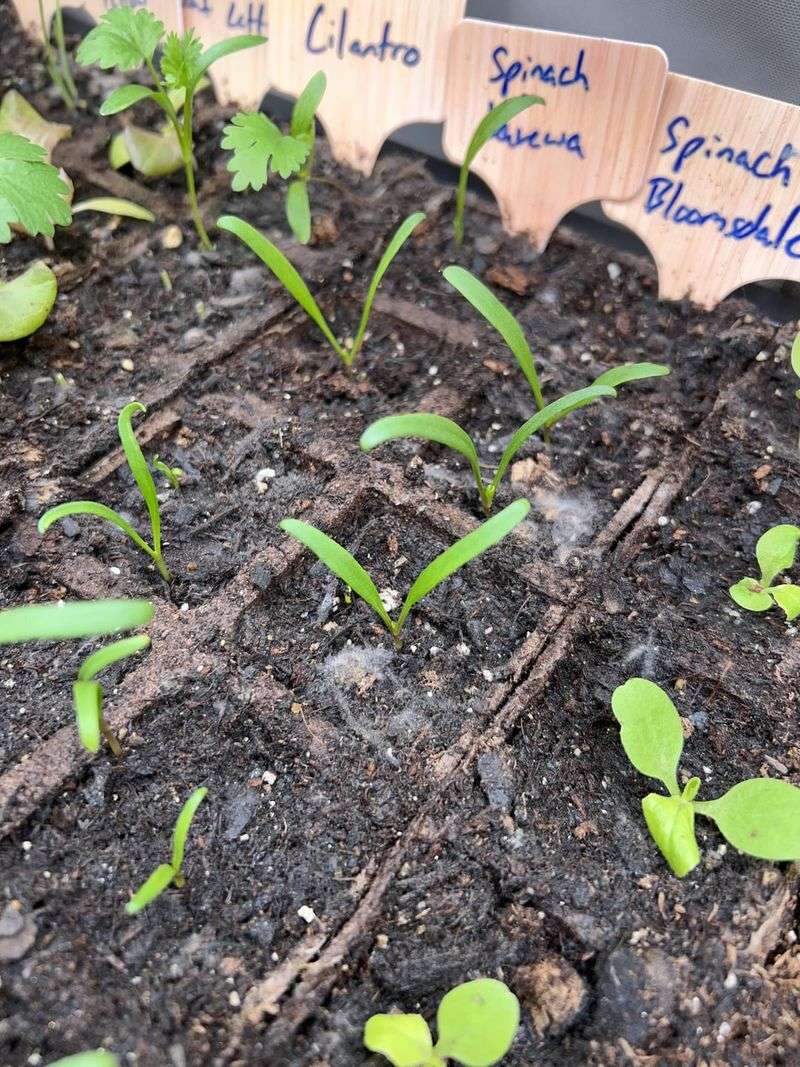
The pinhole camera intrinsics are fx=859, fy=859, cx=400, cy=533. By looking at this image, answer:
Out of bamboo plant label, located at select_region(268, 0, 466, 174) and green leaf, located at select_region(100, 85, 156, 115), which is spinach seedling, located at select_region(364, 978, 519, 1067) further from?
bamboo plant label, located at select_region(268, 0, 466, 174)

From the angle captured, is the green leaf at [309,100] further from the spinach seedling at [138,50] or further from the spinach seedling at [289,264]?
the spinach seedling at [289,264]

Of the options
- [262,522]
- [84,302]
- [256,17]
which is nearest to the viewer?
[262,522]

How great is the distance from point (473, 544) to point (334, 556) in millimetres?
152

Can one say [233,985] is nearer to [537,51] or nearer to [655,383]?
[655,383]

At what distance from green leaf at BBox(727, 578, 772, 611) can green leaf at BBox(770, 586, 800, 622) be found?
0.01m

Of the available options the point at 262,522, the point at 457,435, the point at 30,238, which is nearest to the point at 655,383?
the point at 457,435

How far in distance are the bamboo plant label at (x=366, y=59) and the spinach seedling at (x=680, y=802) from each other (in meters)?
1.07

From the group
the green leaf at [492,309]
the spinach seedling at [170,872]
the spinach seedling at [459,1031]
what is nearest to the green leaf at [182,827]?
the spinach seedling at [170,872]

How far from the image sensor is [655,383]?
1351mm

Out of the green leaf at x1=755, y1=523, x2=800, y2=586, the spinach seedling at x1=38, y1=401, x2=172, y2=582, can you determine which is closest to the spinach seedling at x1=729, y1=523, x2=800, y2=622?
the green leaf at x1=755, y1=523, x2=800, y2=586

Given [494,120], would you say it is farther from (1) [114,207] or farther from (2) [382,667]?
(2) [382,667]

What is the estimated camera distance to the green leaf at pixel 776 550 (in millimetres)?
1094

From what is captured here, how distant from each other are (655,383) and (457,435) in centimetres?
47

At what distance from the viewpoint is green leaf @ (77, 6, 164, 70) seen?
1.29 meters
